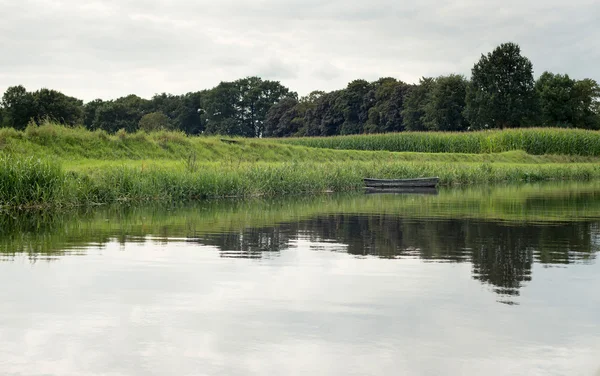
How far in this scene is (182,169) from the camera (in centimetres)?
2619

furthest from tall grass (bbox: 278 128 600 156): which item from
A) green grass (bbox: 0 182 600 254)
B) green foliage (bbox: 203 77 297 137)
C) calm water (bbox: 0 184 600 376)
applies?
green foliage (bbox: 203 77 297 137)

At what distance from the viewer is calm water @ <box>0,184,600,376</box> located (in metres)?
5.15

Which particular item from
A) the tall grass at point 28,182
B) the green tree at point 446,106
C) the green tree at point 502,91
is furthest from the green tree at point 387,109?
the tall grass at point 28,182

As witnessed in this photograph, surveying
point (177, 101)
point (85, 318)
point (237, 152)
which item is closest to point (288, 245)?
point (85, 318)

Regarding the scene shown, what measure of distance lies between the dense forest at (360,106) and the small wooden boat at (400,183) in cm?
4404

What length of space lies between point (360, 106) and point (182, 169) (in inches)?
3414

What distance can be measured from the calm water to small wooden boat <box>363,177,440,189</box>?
18.5m

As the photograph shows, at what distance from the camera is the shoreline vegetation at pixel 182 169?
19031 mm

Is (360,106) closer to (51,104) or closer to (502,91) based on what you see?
(502,91)

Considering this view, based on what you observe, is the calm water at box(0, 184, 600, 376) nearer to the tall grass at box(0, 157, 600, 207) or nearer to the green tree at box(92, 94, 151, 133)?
the tall grass at box(0, 157, 600, 207)

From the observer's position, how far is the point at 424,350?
5.34 m

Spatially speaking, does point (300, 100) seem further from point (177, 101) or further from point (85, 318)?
point (85, 318)

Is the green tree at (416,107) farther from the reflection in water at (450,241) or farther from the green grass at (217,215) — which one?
the reflection in water at (450,241)

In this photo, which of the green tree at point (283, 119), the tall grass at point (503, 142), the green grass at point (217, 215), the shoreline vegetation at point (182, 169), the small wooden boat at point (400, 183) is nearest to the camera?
the green grass at point (217, 215)
